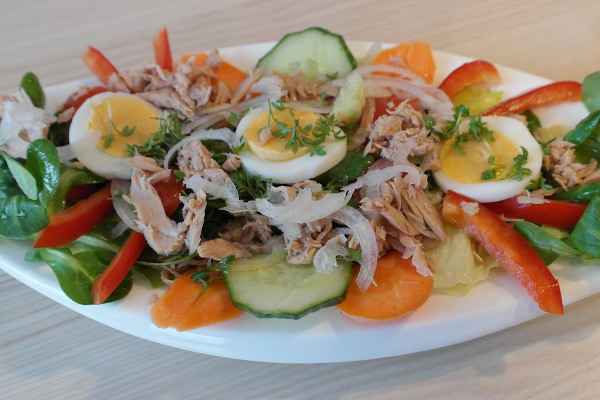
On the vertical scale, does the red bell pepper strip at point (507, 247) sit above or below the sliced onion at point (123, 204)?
below

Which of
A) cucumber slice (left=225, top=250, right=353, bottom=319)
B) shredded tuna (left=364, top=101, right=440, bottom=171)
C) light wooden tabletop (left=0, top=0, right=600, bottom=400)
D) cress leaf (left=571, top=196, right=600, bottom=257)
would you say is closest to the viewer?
cucumber slice (left=225, top=250, right=353, bottom=319)

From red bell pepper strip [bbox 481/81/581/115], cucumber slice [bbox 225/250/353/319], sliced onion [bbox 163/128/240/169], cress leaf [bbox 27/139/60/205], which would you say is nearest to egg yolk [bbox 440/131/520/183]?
red bell pepper strip [bbox 481/81/581/115]

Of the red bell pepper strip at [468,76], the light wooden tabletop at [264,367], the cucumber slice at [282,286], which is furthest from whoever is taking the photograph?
the red bell pepper strip at [468,76]

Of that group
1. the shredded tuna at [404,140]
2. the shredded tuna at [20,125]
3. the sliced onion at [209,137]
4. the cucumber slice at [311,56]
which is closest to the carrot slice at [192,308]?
the sliced onion at [209,137]

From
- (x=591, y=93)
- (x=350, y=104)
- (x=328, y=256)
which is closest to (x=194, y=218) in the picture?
(x=328, y=256)

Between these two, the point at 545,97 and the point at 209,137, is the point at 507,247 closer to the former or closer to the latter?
the point at 545,97

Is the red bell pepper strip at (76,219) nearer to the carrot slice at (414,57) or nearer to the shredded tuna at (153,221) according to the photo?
the shredded tuna at (153,221)

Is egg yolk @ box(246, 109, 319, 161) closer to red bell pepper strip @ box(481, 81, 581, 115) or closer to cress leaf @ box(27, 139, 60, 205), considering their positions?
cress leaf @ box(27, 139, 60, 205)
